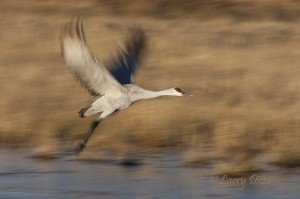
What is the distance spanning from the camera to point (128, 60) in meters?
12.5

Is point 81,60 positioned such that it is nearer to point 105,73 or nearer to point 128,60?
point 105,73

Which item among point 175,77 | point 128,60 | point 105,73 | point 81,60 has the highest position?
point 81,60

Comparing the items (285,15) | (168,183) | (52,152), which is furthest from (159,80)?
(285,15)

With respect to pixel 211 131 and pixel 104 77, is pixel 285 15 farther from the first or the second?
pixel 104 77

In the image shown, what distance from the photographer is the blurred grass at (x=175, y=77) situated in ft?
44.7

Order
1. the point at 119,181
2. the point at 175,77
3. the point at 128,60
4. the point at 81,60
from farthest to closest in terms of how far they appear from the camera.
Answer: the point at 175,77 → the point at 128,60 → the point at 81,60 → the point at 119,181

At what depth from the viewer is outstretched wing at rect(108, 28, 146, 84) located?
489 inches

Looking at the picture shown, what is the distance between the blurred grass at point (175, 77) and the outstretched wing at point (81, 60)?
1448mm

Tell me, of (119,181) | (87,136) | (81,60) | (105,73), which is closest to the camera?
(119,181)

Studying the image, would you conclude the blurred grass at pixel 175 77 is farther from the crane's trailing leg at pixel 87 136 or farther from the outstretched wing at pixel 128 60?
the outstretched wing at pixel 128 60

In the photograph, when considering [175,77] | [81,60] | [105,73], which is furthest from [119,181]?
[175,77]

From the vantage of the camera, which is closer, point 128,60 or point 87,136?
point 128,60

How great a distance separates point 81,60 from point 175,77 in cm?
519

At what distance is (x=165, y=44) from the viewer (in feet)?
62.8
